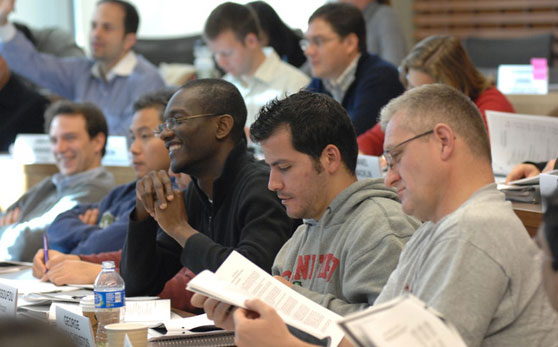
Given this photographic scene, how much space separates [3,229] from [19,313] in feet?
4.92

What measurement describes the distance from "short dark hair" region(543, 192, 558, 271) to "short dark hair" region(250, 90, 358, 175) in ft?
2.94

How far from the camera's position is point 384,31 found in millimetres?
5043

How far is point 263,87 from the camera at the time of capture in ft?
14.4

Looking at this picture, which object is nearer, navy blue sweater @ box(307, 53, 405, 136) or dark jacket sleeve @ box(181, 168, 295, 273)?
dark jacket sleeve @ box(181, 168, 295, 273)

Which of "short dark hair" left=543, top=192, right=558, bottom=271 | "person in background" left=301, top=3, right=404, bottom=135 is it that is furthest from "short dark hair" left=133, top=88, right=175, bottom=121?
"short dark hair" left=543, top=192, right=558, bottom=271

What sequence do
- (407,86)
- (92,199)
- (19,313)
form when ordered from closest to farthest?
(19,313), (407,86), (92,199)

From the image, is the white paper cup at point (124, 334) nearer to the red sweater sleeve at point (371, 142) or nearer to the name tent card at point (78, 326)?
the name tent card at point (78, 326)

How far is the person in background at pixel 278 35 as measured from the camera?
4.76 m

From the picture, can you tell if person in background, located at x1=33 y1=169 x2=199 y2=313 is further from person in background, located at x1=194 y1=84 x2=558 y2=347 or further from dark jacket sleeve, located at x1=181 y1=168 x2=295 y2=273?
person in background, located at x1=194 y1=84 x2=558 y2=347

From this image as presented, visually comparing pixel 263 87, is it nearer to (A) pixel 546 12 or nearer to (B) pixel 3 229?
(B) pixel 3 229

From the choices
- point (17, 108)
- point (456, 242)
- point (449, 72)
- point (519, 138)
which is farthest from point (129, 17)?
point (456, 242)

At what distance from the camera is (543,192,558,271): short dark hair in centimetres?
106

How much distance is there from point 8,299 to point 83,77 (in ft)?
10.2

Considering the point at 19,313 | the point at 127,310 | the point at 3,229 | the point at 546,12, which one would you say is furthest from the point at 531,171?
the point at 546,12
